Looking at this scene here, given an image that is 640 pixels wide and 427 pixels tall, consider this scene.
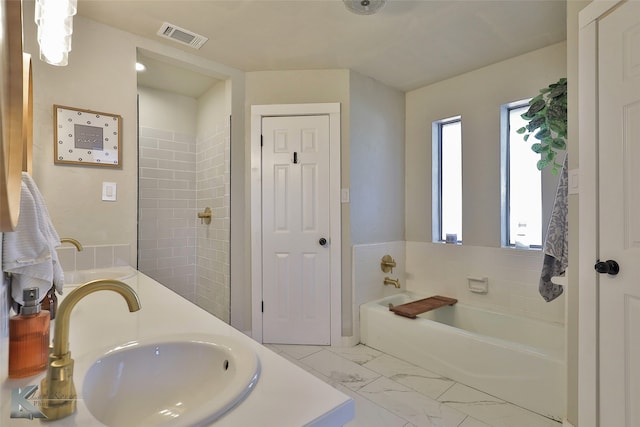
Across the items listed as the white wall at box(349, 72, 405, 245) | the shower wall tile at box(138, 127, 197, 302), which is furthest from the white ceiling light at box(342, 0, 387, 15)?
the shower wall tile at box(138, 127, 197, 302)

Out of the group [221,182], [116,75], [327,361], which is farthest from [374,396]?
[116,75]

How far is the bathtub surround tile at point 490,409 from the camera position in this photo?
1746 mm

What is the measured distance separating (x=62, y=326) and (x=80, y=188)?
179 centimetres

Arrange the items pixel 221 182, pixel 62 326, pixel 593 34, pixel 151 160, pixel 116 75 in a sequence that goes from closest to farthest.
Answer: pixel 62 326 → pixel 593 34 → pixel 116 75 → pixel 221 182 → pixel 151 160

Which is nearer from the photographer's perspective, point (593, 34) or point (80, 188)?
point (593, 34)

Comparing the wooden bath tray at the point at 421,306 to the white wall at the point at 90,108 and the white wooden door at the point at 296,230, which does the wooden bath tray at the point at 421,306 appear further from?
the white wall at the point at 90,108

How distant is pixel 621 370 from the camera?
129cm

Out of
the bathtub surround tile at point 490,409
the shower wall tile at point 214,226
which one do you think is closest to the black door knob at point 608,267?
the bathtub surround tile at point 490,409

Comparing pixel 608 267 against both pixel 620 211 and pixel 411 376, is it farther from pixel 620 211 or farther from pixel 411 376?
pixel 411 376

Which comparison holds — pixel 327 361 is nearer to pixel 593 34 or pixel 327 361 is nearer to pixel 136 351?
pixel 136 351

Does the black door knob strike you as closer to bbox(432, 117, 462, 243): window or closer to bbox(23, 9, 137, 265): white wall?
bbox(432, 117, 462, 243): window

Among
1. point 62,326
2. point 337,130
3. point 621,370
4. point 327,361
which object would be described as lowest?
point 327,361

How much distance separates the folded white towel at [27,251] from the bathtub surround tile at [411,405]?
5.97 ft

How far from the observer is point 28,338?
0.61 meters
